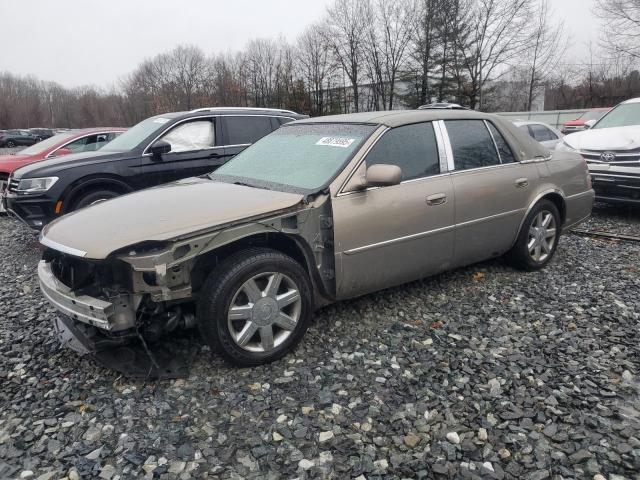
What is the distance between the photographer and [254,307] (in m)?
3.01

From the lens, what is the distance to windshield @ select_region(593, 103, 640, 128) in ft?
26.2

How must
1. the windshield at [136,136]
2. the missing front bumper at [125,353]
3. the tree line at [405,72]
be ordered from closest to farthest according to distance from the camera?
the missing front bumper at [125,353] → the windshield at [136,136] → the tree line at [405,72]

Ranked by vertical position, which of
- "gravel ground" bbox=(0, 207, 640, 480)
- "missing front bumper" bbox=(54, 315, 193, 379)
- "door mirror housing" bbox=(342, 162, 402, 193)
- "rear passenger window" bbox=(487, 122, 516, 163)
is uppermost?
"rear passenger window" bbox=(487, 122, 516, 163)

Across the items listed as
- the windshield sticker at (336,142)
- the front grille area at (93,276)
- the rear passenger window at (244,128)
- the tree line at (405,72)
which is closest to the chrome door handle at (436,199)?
the windshield sticker at (336,142)

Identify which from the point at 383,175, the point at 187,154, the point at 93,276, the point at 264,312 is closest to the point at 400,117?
the point at 383,175

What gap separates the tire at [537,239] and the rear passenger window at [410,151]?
4.51ft

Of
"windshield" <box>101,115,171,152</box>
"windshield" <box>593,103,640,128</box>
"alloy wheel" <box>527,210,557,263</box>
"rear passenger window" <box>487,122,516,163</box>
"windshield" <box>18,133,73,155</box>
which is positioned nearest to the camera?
"rear passenger window" <box>487,122,516,163</box>

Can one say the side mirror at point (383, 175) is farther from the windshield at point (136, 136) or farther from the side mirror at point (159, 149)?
the windshield at point (136, 136)

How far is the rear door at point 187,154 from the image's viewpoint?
6551 mm

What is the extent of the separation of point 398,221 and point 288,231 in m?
0.94

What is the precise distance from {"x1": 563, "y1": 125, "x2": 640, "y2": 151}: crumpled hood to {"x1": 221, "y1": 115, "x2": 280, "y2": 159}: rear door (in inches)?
207

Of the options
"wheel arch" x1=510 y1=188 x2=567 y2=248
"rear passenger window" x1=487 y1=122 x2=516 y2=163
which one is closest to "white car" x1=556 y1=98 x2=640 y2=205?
"wheel arch" x1=510 y1=188 x2=567 y2=248

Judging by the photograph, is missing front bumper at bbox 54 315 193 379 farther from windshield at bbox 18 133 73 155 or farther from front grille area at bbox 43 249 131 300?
windshield at bbox 18 133 73 155

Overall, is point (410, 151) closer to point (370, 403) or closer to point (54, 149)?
point (370, 403)
